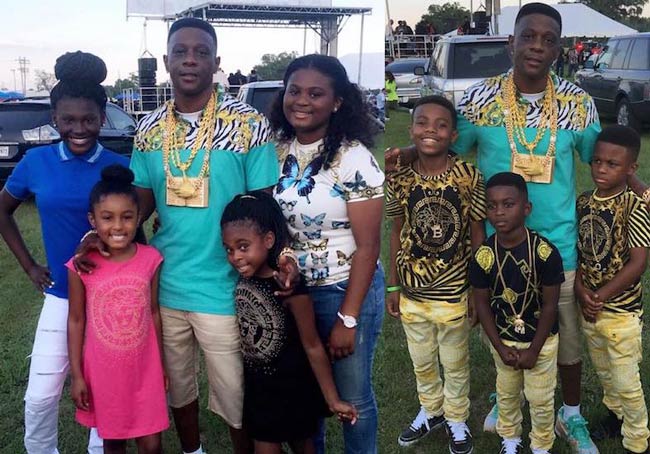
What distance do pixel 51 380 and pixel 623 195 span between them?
2.45 metres

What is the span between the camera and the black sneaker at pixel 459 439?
321cm

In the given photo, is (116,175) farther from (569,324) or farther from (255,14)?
(255,14)

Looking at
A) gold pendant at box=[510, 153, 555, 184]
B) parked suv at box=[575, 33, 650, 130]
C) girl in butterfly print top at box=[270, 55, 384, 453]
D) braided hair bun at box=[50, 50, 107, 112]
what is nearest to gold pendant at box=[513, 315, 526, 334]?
gold pendant at box=[510, 153, 555, 184]

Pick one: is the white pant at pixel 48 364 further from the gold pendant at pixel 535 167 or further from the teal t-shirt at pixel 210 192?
the gold pendant at pixel 535 167

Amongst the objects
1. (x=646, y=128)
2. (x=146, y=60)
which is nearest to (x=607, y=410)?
(x=146, y=60)

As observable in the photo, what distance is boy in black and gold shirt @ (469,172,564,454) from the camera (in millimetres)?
2785

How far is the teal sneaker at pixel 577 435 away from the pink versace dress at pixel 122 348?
190 cm

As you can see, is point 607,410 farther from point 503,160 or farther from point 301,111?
point 301,111

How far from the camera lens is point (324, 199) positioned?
2383 millimetres

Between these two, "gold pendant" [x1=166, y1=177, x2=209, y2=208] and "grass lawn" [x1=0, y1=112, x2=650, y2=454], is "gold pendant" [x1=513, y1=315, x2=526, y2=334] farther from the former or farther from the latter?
"gold pendant" [x1=166, y1=177, x2=209, y2=208]

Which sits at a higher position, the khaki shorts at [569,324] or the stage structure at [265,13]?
the stage structure at [265,13]

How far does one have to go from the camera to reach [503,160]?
2.91 metres

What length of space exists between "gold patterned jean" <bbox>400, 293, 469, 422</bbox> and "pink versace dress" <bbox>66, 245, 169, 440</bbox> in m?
1.19

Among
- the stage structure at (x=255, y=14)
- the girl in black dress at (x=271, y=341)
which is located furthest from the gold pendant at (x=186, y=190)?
the stage structure at (x=255, y=14)
